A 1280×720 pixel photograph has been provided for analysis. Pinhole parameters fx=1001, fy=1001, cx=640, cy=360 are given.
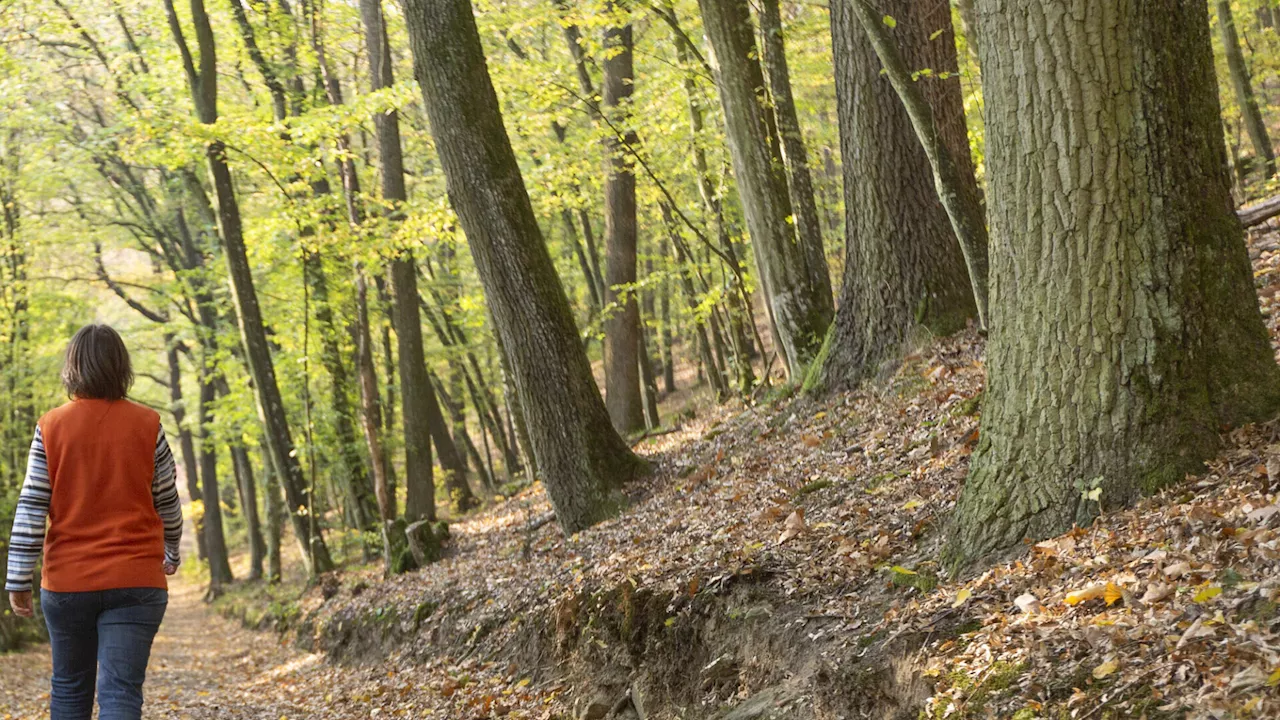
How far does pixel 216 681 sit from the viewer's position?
12273mm

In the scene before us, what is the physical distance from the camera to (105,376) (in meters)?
4.11

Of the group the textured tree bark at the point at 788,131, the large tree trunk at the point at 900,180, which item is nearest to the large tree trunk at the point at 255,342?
the textured tree bark at the point at 788,131

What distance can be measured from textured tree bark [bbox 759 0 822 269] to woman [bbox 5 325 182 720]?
7921 millimetres

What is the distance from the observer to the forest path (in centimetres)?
849

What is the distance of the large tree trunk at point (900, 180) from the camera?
848cm

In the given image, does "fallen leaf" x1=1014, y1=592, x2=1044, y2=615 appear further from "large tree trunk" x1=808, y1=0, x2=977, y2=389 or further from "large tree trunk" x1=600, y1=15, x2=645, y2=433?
"large tree trunk" x1=600, y1=15, x2=645, y2=433

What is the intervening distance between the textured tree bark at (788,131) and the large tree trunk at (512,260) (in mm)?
2907

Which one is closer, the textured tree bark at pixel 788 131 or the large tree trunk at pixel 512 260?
the large tree trunk at pixel 512 260

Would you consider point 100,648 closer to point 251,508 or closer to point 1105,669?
point 1105,669

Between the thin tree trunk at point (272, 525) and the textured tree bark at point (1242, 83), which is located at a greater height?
the textured tree bark at point (1242, 83)

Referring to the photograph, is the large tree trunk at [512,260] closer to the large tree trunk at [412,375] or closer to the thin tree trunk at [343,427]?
the large tree trunk at [412,375]

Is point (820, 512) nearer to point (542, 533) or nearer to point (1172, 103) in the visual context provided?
point (1172, 103)

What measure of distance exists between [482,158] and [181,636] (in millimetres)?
15111

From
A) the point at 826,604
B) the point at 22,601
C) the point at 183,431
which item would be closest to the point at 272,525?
the point at 183,431
